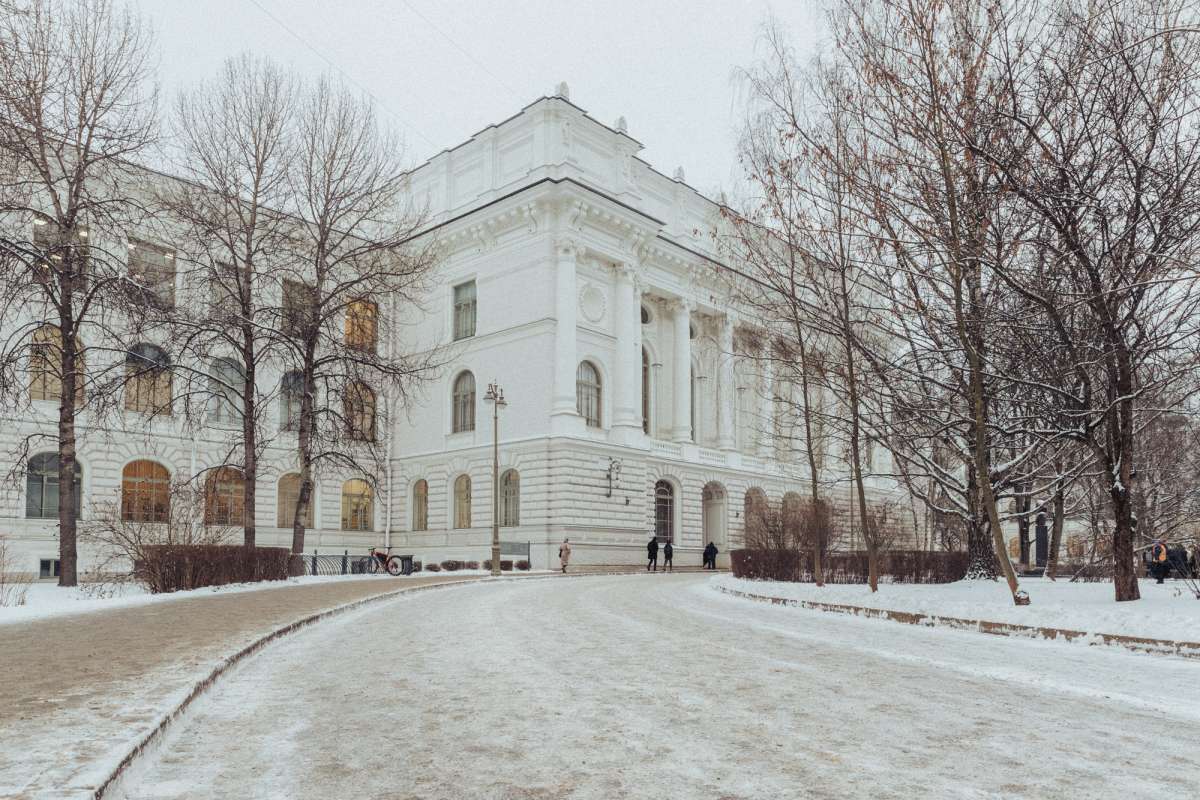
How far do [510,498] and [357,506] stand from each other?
350 inches

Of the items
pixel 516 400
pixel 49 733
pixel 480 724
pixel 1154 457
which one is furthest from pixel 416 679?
pixel 516 400

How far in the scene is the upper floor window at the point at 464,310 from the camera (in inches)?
1785

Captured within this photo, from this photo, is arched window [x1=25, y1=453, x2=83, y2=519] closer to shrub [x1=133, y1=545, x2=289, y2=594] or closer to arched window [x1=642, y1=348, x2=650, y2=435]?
shrub [x1=133, y1=545, x2=289, y2=594]

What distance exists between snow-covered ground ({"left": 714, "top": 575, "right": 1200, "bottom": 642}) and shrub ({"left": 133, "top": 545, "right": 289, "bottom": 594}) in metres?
11.3

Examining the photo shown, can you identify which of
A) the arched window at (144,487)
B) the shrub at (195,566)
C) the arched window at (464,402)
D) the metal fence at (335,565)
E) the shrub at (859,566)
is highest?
the arched window at (464,402)

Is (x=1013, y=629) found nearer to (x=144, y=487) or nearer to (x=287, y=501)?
(x=144, y=487)

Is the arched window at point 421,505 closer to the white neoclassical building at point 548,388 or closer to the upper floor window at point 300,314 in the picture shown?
the white neoclassical building at point 548,388

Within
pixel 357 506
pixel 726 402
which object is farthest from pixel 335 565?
pixel 726 402

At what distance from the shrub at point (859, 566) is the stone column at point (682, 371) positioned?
2145cm

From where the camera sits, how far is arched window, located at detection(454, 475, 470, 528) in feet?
142

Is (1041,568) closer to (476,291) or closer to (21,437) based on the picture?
(476,291)

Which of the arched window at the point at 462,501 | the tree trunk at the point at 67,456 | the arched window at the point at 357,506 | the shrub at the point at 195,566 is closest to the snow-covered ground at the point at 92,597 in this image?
the shrub at the point at 195,566

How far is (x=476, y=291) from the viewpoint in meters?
44.8

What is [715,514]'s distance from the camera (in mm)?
48625
